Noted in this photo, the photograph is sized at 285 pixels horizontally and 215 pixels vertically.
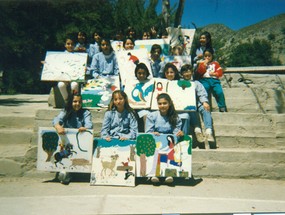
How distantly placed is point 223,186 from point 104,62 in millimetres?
3018

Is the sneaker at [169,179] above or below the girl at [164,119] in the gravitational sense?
below

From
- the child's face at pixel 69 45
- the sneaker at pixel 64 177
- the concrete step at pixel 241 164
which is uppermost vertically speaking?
the child's face at pixel 69 45

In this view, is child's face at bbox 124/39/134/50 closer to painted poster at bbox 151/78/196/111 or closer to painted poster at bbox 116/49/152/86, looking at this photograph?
painted poster at bbox 116/49/152/86

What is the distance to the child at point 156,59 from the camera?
17.2 feet

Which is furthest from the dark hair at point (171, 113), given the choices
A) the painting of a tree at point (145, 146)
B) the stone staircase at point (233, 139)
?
the stone staircase at point (233, 139)

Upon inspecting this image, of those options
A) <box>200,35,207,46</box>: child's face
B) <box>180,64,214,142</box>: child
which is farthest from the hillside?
<box>180,64,214,142</box>: child

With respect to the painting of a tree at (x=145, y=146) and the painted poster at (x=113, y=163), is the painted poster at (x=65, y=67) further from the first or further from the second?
the painting of a tree at (x=145, y=146)

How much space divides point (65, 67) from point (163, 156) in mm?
2330

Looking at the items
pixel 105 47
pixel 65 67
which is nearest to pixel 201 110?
pixel 105 47

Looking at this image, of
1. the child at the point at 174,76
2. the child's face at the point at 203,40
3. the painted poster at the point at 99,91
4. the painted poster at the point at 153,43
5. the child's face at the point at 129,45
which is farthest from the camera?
the painted poster at the point at 153,43

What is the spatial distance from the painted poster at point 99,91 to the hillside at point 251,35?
5221mm

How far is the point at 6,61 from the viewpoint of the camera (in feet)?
46.5

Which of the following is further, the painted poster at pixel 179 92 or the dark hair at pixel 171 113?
the painted poster at pixel 179 92

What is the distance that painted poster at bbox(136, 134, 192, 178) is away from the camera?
12.0ft
